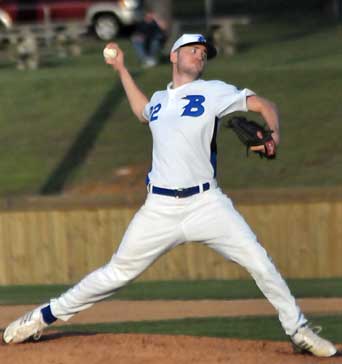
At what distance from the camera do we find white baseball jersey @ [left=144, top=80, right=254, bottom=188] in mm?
6941

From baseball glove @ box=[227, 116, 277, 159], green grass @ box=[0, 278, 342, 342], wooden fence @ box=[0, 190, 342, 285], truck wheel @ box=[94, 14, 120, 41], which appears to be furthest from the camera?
truck wheel @ box=[94, 14, 120, 41]

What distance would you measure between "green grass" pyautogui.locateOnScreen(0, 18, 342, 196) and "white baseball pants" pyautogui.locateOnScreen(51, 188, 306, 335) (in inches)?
393

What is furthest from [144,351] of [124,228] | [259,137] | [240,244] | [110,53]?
[124,228]

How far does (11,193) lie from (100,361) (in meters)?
10.8

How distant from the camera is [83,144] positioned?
19.3 metres

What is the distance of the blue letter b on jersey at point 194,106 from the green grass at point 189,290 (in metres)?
4.65

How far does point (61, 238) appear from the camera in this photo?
1458cm

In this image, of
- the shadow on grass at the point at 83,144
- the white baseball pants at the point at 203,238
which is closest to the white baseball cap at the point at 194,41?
the white baseball pants at the point at 203,238

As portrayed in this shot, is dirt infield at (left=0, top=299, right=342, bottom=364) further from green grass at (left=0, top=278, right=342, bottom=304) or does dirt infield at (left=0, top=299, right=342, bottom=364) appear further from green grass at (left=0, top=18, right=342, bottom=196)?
green grass at (left=0, top=18, right=342, bottom=196)

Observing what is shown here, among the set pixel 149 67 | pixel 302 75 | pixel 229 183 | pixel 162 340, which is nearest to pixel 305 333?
pixel 162 340

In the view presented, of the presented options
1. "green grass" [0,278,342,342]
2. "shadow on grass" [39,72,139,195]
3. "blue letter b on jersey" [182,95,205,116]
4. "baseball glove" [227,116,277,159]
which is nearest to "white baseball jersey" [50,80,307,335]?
"blue letter b on jersey" [182,95,205,116]

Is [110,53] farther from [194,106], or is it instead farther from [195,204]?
[195,204]

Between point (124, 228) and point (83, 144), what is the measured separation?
5.04 metres

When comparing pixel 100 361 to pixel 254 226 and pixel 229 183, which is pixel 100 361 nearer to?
pixel 254 226
